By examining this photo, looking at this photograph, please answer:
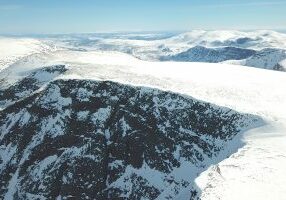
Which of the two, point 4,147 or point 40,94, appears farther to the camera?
point 40,94

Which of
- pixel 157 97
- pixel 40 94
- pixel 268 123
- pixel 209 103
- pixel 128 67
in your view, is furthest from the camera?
pixel 128 67

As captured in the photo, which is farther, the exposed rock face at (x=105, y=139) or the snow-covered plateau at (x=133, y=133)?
the exposed rock face at (x=105, y=139)

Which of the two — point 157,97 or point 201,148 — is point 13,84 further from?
point 201,148

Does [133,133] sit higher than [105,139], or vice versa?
[133,133]

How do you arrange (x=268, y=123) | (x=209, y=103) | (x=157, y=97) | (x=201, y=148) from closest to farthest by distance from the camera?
(x=268, y=123) → (x=201, y=148) → (x=209, y=103) → (x=157, y=97)

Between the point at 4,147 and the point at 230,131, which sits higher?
the point at 230,131

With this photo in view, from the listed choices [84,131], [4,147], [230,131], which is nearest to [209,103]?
[230,131]

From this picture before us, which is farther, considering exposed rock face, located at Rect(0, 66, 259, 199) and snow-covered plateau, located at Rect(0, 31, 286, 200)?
exposed rock face, located at Rect(0, 66, 259, 199)

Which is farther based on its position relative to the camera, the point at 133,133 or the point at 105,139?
the point at 105,139
